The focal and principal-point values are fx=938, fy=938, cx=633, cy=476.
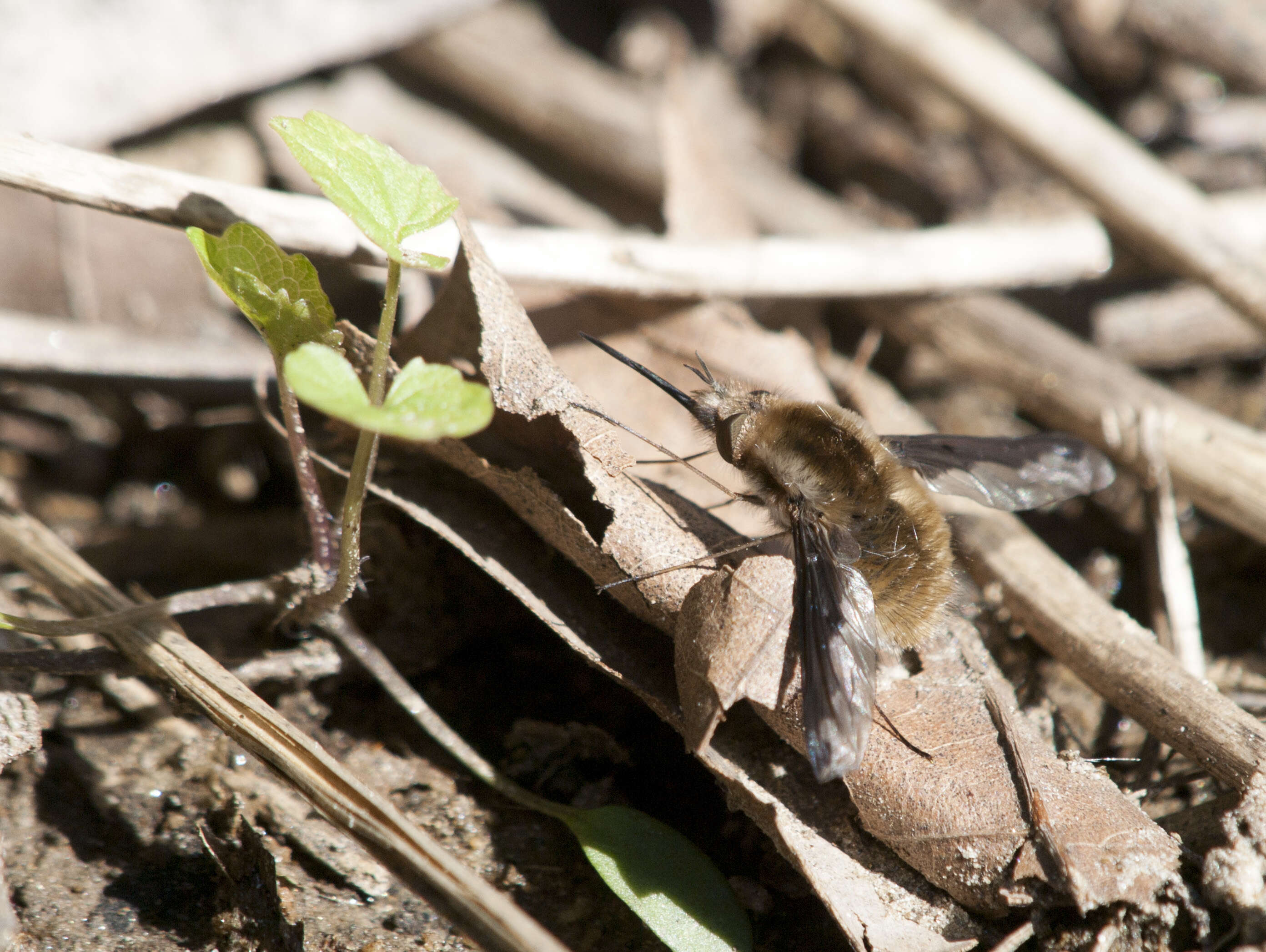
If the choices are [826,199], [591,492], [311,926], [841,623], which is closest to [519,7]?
[826,199]

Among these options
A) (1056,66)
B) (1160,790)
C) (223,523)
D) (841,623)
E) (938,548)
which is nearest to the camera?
(841,623)

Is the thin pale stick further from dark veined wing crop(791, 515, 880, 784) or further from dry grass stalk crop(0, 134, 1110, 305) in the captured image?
dark veined wing crop(791, 515, 880, 784)

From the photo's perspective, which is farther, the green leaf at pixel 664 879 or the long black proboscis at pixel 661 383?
the long black proboscis at pixel 661 383

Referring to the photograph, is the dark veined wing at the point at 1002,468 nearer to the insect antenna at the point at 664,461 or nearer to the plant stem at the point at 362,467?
the insect antenna at the point at 664,461

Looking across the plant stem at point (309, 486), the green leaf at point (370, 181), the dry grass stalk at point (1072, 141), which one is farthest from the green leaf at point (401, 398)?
the dry grass stalk at point (1072, 141)

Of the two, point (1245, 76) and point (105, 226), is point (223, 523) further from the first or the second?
point (1245, 76)

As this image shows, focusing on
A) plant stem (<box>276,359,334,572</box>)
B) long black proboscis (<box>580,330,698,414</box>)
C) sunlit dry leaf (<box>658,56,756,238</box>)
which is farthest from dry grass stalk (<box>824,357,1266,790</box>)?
plant stem (<box>276,359,334,572</box>)

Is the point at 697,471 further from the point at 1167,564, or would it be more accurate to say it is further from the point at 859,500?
the point at 1167,564
